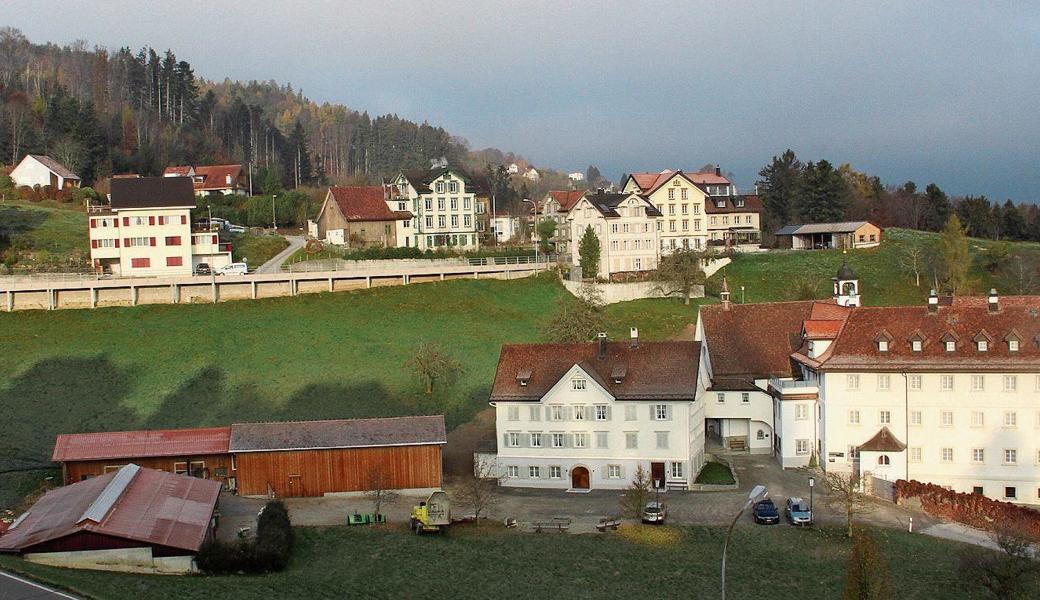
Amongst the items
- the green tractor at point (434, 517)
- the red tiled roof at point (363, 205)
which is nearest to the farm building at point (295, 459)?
the green tractor at point (434, 517)

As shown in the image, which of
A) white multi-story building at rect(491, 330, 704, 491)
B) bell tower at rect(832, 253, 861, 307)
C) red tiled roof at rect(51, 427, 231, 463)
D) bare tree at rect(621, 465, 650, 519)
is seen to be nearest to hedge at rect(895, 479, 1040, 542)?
white multi-story building at rect(491, 330, 704, 491)

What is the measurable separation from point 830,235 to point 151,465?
67.8 metres

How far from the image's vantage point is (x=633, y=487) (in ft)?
150

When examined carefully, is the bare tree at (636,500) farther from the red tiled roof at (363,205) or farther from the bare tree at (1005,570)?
the red tiled roof at (363,205)

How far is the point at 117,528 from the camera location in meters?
32.6

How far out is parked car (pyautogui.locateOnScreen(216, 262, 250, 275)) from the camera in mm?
73625

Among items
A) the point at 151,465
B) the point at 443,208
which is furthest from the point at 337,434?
the point at 443,208

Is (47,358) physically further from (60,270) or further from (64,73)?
(64,73)

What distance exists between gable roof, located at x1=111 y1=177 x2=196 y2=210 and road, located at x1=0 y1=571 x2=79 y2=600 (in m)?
49.5

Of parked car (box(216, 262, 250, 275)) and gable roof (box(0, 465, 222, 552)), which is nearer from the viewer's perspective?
gable roof (box(0, 465, 222, 552))

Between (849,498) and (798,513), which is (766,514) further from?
(849,498)

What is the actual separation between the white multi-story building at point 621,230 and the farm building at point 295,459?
39362 millimetres

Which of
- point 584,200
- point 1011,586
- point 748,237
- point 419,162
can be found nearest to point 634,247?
point 584,200

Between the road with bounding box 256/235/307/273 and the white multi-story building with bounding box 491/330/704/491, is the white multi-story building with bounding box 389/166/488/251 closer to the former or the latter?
the road with bounding box 256/235/307/273
